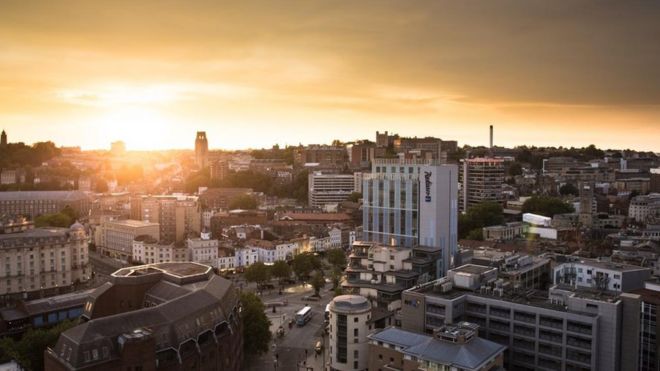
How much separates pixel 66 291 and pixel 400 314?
926 inches

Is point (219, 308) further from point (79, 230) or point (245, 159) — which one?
point (245, 159)

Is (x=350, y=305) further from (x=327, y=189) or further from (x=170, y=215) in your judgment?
(x=327, y=189)

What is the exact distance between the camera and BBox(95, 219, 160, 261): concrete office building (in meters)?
45.9

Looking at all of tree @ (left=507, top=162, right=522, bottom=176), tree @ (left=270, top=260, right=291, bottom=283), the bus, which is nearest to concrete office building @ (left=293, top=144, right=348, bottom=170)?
tree @ (left=507, top=162, right=522, bottom=176)

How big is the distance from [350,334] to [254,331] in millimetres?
4952

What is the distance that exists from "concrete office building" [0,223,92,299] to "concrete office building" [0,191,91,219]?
87.6 ft

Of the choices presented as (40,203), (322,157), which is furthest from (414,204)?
(322,157)

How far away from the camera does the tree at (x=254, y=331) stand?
79.3 ft

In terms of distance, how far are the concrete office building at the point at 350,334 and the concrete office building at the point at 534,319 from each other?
5.30ft

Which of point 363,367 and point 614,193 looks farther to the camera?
point 614,193

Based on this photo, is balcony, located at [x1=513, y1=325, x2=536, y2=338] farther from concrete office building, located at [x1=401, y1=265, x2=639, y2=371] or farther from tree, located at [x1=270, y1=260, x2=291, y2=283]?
tree, located at [x1=270, y1=260, x2=291, y2=283]

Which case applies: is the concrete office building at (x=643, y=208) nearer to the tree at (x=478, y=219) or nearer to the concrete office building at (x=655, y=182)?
the tree at (x=478, y=219)

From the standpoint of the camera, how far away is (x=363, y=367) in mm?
21516

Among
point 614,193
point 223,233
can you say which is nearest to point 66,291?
point 223,233
